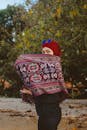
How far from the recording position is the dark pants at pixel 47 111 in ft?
14.5

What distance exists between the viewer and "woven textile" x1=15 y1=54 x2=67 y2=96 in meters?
4.40

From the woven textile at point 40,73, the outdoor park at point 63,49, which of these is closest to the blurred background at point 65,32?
the outdoor park at point 63,49

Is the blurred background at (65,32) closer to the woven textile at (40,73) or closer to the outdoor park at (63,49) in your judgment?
the outdoor park at (63,49)

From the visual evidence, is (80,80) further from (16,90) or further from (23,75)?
(23,75)

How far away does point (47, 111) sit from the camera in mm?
4414

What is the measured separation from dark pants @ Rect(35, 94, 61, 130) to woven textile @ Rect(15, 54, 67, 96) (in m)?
0.07

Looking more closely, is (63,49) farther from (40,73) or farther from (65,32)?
(40,73)

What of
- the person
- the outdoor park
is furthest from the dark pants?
the outdoor park

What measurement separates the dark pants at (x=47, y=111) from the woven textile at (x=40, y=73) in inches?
2.8

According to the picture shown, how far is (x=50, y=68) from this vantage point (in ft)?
14.7

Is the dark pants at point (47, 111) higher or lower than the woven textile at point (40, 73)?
lower

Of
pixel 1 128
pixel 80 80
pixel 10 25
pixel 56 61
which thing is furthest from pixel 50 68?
pixel 10 25

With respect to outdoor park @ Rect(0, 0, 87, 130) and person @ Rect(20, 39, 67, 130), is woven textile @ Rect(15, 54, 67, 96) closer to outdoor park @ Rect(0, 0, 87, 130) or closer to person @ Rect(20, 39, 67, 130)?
person @ Rect(20, 39, 67, 130)

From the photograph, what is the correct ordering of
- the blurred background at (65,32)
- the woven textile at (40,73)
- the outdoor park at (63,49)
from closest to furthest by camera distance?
the woven textile at (40,73)
the outdoor park at (63,49)
the blurred background at (65,32)
